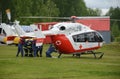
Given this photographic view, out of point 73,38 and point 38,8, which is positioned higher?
point 73,38

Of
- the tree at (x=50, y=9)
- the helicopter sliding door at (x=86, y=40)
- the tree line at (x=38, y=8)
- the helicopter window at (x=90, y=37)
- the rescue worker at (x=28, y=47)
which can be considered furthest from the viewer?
the tree at (x=50, y=9)

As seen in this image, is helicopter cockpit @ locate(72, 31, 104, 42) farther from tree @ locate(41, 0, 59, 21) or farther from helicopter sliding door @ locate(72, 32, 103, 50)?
tree @ locate(41, 0, 59, 21)

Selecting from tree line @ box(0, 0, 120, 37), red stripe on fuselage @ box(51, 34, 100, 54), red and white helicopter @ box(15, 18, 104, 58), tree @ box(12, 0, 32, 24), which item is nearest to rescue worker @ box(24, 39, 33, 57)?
red and white helicopter @ box(15, 18, 104, 58)

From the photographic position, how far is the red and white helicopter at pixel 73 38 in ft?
97.3

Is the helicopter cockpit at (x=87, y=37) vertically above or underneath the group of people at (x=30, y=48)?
above

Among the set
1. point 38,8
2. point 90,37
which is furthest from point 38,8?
point 90,37

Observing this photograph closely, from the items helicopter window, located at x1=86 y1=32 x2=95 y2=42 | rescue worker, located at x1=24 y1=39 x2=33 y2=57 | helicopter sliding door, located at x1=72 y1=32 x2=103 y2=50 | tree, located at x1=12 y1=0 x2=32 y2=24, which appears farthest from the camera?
tree, located at x1=12 y1=0 x2=32 y2=24

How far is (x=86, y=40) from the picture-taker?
100 feet

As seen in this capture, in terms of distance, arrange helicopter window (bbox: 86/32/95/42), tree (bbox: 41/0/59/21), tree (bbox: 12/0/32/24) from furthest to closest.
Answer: tree (bbox: 41/0/59/21), tree (bbox: 12/0/32/24), helicopter window (bbox: 86/32/95/42)

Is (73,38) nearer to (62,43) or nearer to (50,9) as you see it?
(62,43)

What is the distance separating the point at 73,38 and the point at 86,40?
0.94m

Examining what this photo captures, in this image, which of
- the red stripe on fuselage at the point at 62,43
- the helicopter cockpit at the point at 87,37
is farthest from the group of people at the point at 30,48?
the helicopter cockpit at the point at 87,37

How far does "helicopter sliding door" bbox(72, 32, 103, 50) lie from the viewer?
30266 mm

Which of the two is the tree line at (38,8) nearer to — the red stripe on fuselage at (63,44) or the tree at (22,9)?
the tree at (22,9)
